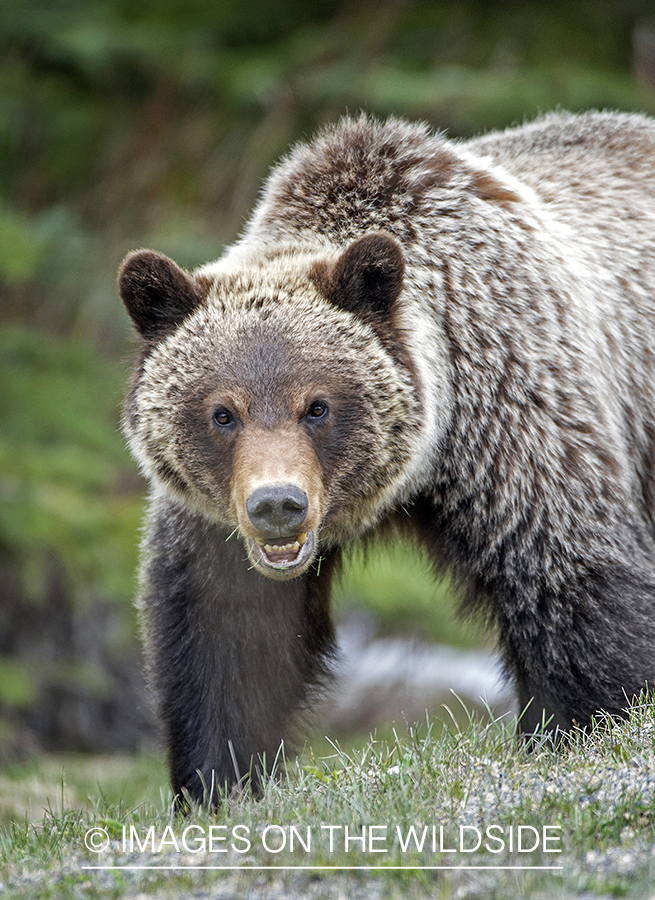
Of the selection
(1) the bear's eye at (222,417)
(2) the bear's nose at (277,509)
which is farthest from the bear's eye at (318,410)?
(2) the bear's nose at (277,509)

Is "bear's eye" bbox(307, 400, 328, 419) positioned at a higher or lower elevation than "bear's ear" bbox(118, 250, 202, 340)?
lower

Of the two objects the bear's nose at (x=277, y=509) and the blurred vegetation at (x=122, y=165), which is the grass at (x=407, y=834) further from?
the blurred vegetation at (x=122, y=165)

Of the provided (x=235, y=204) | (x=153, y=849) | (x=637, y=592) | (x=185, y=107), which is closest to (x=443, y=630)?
(x=235, y=204)

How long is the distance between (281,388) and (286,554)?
708 mm

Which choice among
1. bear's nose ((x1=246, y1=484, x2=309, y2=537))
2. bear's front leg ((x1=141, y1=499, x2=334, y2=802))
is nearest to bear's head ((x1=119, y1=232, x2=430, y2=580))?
bear's nose ((x1=246, y1=484, x2=309, y2=537))

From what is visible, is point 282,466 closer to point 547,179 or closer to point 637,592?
point 637,592

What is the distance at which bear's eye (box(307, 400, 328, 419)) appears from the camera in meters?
4.86

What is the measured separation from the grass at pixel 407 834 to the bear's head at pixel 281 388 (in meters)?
0.96

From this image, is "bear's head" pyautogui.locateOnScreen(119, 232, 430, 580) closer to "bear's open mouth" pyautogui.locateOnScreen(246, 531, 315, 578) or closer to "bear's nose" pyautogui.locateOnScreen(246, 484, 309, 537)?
"bear's open mouth" pyautogui.locateOnScreen(246, 531, 315, 578)

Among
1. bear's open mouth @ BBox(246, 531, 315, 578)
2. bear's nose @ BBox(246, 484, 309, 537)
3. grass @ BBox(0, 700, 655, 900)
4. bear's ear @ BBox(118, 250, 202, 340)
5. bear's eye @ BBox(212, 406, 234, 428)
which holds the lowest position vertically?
grass @ BBox(0, 700, 655, 900)

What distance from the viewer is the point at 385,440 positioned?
5.06 m

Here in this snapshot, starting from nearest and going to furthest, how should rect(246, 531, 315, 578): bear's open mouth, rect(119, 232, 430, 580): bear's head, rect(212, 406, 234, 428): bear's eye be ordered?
1. rect(246, 531, 315, 578): bear's open mouth
2. rect(119, 232, 430, 580): bear's head
3. rect(212, 406, 234, 428): bear's eye

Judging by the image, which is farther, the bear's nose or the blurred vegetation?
the blurred vegetation

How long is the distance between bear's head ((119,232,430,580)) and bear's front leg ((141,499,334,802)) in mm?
285
